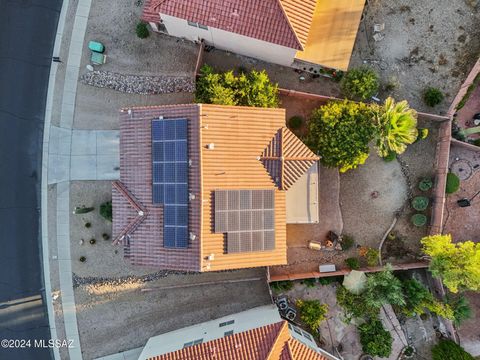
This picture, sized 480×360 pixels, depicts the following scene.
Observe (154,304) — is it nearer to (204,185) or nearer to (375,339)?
(204,185)

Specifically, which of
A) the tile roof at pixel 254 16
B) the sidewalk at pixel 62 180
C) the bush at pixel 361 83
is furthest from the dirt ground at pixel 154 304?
the tile roof at pixel 254 16

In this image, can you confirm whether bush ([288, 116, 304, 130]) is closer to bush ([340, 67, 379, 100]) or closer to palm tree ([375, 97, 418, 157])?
bush ([340, 67, 379, 100])

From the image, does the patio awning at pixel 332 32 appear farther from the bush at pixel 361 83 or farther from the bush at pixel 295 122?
the bush at pixel 295 122

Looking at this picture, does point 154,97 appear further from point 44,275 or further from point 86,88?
point 44,275

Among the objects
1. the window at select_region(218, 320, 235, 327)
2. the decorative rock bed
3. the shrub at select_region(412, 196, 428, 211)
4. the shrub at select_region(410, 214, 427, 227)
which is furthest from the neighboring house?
the decorative rock bed

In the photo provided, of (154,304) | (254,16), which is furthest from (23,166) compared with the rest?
(254,16)

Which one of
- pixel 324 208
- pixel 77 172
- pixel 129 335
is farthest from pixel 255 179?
pixel 129 335
